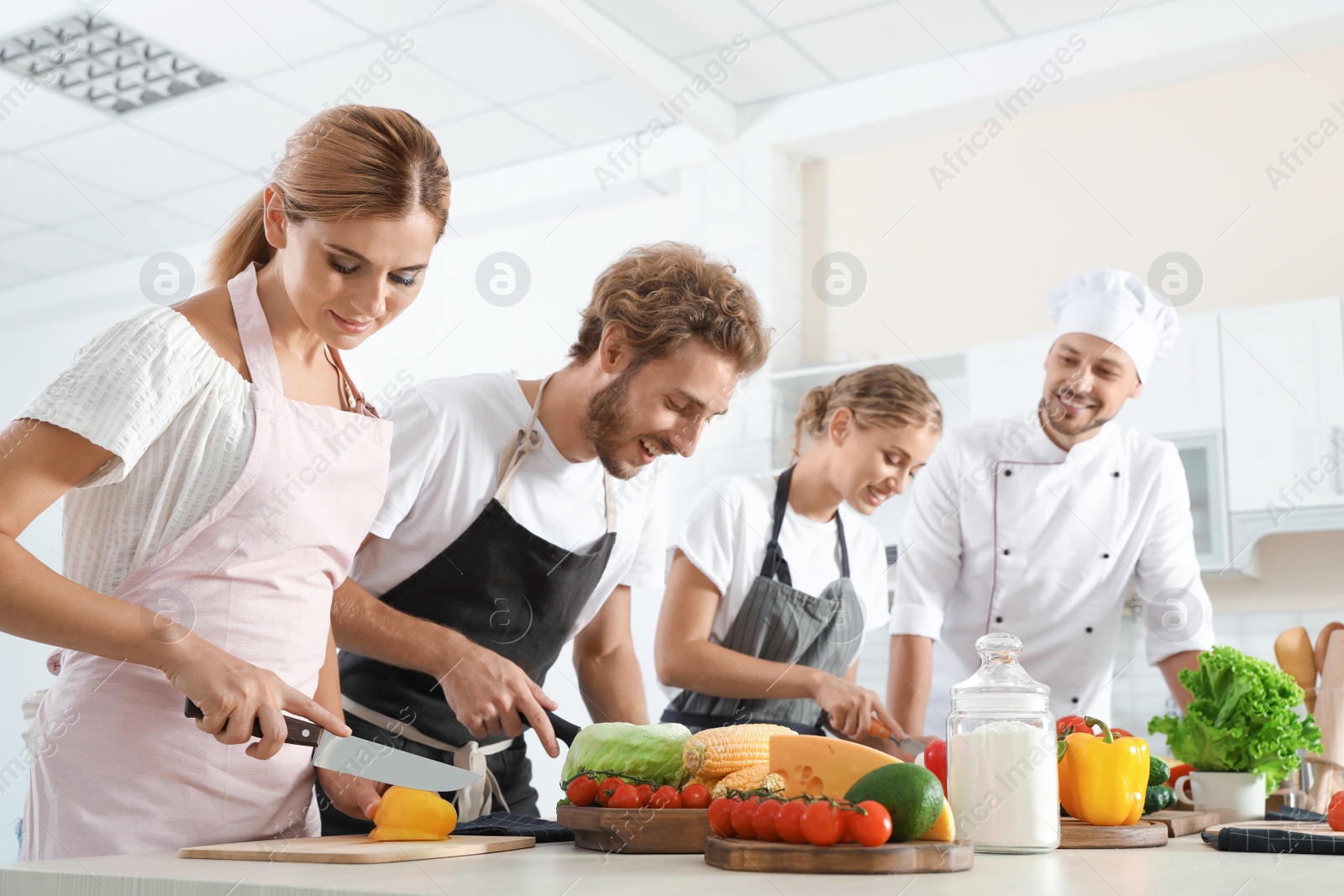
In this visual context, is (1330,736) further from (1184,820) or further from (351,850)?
(351,850)

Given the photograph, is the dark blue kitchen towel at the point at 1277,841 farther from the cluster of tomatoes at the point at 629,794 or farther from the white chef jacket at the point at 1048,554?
the white chef jacket at the point at 1048,554

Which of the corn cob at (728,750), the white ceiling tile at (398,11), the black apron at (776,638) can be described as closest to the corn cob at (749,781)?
the corn cob at (728,750)

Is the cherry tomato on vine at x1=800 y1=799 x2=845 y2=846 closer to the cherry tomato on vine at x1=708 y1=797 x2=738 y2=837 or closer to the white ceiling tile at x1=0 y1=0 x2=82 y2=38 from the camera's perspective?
the cherry tomato on vine at x1=708 y1=797 x2=738 y2=837

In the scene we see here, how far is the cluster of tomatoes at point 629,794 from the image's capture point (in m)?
1.20

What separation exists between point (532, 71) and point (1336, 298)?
9.03 feet

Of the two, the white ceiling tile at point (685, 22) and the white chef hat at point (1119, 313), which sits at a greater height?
the white ceiling tile at point (685, 22)

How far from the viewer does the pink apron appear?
1213 mm

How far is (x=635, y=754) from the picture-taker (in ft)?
4.34

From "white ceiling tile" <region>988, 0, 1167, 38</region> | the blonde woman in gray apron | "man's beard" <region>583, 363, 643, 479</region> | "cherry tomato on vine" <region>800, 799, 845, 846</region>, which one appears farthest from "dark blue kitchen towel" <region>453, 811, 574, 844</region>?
"white ceiling tile" <region>988, 0, 1167, 38</region>

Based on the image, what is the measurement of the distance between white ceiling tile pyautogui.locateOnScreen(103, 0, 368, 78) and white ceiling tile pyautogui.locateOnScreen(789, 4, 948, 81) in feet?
5.18

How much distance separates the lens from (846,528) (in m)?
2.61

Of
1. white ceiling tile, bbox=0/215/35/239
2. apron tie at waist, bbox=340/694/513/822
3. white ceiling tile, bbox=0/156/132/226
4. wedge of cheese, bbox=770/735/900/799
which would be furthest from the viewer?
white ceiling tile, bbox=0/215/35/239

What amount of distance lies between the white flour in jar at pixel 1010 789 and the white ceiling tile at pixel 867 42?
128 inches

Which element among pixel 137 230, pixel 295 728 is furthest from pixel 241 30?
pixel 295 728
